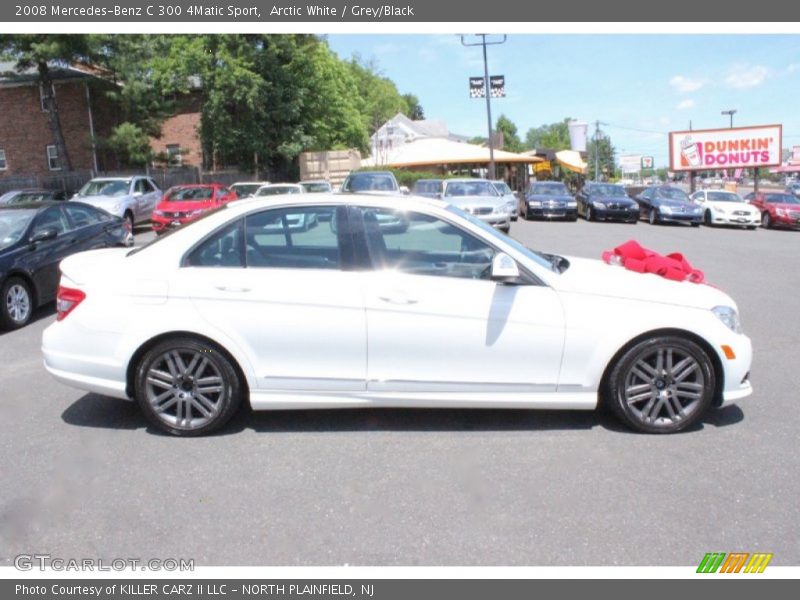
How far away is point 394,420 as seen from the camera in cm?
474

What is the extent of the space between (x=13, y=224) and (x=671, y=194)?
22.5m

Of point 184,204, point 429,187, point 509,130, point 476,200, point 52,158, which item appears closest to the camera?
point 184,204

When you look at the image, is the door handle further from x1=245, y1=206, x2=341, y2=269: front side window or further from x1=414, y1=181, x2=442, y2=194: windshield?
x1=414, y1=181, x2=442, y2=194: windshield

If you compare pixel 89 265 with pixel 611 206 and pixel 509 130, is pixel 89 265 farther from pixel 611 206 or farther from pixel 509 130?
pixel 509 130

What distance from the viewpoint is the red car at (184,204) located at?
57.5ft

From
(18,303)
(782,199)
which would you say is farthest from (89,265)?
(782,199)

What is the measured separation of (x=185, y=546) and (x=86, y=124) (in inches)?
1409

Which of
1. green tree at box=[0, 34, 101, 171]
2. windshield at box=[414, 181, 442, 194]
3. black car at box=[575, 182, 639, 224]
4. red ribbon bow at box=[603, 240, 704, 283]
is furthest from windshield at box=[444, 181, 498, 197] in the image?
green tree at box=[0, 34, 101, 171]

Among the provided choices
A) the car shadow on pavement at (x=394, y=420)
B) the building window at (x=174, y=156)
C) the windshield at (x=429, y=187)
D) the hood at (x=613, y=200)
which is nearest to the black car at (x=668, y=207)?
the hood at (x=613, y=200)

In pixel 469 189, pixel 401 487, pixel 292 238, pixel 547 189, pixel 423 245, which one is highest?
pixel 469 189

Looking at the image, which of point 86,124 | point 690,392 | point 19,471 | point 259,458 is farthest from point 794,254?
point 86,124

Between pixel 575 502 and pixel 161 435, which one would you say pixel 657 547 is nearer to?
pixel 575 502

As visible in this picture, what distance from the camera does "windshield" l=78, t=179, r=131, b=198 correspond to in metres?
20.5

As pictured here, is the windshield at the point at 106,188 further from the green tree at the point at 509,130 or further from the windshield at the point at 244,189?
the green tree at the point at 509,130
